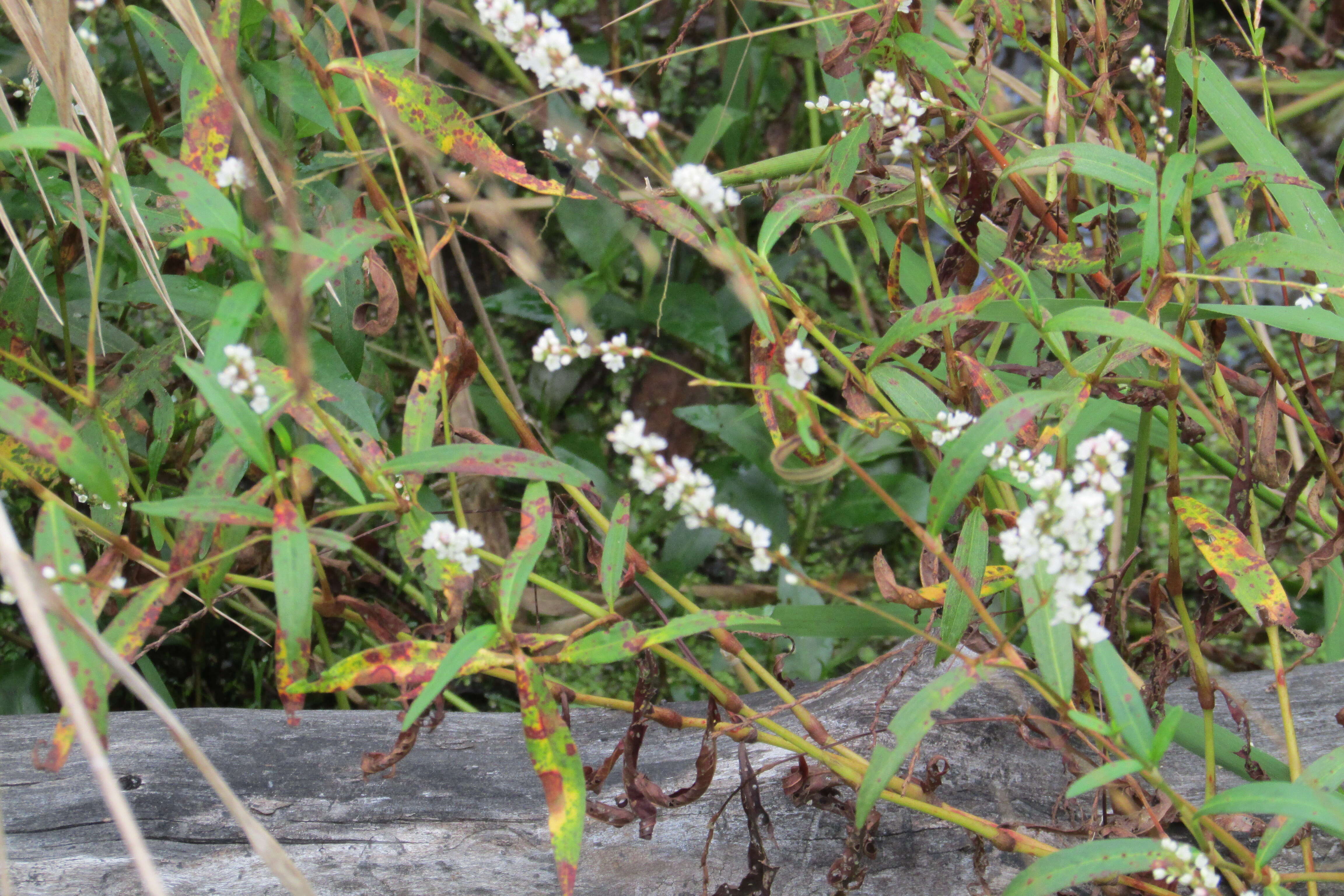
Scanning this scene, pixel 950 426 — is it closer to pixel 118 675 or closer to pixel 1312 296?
pixel 1312 296

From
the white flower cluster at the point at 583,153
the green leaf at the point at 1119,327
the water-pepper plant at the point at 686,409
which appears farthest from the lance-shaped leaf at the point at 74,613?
the green leaf at the point at 1119,327

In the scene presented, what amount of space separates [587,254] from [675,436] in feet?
1.03

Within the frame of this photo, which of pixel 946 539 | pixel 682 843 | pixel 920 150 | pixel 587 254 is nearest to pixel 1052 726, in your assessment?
pixel 946 539

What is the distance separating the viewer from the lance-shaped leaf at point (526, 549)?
1.77ft

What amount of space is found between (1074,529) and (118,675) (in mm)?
426

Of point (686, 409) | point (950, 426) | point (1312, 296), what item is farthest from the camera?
point (686, 409)

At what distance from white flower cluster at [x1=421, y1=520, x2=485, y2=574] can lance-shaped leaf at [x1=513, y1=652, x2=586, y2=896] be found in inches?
2.4

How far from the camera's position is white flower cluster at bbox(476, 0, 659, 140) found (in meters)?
0.50

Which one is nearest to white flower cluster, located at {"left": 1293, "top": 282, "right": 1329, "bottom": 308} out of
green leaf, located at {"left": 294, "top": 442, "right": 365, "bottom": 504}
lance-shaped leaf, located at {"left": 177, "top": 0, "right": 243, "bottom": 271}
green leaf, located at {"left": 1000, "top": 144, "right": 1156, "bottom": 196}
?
green leaf, located at {"left": 1000, "top": 144, "right": 1156, "bottom": 196}

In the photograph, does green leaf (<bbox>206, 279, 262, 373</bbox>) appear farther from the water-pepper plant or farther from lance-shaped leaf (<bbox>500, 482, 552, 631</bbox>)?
lance-shaped leaf (<bbox>500, 482, 552, 631</bbox>)

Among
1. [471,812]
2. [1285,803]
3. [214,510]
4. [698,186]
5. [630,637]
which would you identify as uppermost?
[698,186]

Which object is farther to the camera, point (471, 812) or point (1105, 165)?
point (471, 812)

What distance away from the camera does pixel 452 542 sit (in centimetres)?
52

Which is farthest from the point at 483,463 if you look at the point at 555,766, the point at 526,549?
the point at 555,766
